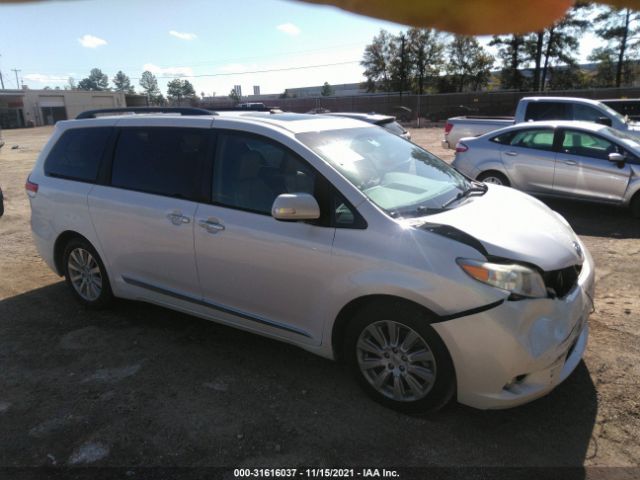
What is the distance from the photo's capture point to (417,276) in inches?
106

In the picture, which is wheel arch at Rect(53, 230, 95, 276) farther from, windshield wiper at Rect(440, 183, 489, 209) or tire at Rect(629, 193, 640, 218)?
tire at Rect(629, 193, 640, 218)

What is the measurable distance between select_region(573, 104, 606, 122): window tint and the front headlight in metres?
9.96

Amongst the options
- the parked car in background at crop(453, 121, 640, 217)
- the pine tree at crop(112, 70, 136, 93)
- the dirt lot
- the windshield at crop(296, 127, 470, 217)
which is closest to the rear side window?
the parked car in background at crop(453, 121, 640, 217)

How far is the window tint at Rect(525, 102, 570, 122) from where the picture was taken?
1121cm

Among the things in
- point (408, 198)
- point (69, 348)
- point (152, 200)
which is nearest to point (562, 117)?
point (408, 198)

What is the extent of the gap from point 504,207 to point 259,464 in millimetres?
2240

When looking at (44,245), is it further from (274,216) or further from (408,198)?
(408,198)

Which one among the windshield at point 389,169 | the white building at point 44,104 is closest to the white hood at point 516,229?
the windshield at point 389,169

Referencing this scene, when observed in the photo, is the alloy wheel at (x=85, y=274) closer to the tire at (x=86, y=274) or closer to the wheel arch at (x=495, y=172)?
the tire at (x=86, y=274)

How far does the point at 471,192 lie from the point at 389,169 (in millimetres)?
656

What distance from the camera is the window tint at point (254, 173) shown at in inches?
131

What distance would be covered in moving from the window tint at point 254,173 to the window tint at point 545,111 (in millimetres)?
9523

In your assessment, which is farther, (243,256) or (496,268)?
(243,256)

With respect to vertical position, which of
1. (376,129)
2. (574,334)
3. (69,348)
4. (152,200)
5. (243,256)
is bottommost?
(69,348)
